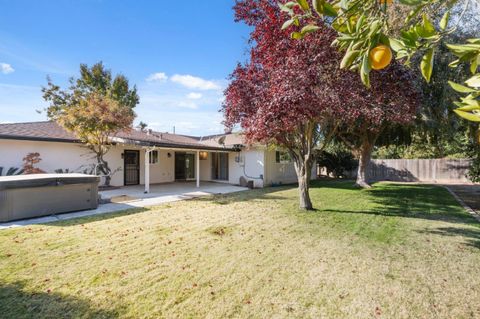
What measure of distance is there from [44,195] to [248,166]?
1121cm

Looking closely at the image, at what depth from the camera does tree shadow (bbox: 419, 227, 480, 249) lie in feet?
18.9

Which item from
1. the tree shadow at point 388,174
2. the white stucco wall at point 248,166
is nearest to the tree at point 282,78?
the white stucco wall at point 248,166

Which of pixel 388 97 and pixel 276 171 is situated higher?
pixel 388 97

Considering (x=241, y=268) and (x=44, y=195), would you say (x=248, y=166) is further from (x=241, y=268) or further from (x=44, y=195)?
(x=241, y=268)

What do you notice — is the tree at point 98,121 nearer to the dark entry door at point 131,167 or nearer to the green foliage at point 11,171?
the dark entry door at point 131,167

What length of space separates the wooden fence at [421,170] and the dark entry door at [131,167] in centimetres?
1793

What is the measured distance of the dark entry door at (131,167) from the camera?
1563cm

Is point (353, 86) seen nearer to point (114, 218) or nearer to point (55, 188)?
point (114, 218)

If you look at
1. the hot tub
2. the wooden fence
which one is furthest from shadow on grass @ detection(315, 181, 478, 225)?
the wooden fence

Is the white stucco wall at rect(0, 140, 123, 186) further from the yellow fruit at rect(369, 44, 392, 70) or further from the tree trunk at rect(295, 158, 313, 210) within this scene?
the yellow fruit at rect(369, 44, 392, 70)

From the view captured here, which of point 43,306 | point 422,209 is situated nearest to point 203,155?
point 422,209

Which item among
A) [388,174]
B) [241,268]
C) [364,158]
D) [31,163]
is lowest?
[241,268]

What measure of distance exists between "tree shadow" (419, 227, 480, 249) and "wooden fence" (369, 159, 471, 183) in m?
15.7

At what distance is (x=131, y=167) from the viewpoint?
1599cm
